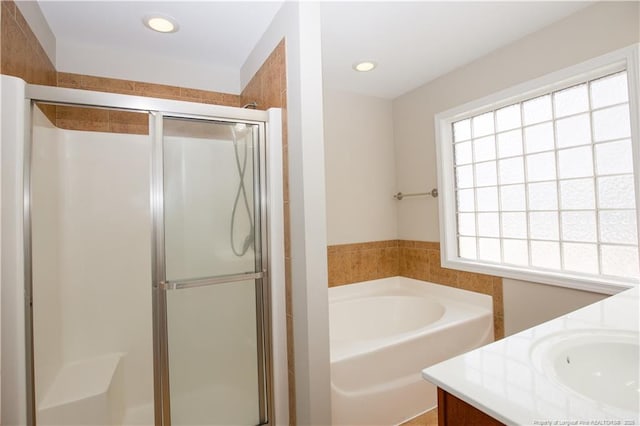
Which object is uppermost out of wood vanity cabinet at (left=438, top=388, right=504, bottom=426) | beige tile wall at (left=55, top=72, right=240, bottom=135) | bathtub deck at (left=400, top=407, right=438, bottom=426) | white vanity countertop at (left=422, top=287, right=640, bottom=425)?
beige tile wall at (left=55, top=72, right=240, bottom=135)

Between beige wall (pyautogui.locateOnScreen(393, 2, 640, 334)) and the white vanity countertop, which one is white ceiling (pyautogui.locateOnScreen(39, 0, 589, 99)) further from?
the white vanity countertop

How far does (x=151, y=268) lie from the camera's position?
5.34 feet

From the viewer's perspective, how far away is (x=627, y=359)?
2.97 feet

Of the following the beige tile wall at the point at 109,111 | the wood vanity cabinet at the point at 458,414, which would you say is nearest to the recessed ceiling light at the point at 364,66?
the beige tile wall at the point at 109,111

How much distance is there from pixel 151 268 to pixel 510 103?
2.62 metres

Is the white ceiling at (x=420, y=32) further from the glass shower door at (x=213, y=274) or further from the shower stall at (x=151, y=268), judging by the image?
the glass shower door at (x=213, y=274)

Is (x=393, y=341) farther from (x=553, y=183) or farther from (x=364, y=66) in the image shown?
(x=364, y=66)

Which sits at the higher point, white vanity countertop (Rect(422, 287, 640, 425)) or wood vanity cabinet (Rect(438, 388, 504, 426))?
white vanity countertop (Rect(422, 287, 640, 425))

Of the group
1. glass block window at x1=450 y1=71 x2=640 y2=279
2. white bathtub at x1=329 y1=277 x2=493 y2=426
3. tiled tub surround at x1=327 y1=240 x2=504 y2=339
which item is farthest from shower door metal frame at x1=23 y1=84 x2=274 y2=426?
glass block window at x1=450 y1=71 x2=640 y2=279

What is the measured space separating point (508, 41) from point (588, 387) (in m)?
2.18

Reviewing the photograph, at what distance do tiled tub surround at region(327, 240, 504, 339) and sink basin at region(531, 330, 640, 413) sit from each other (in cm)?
147

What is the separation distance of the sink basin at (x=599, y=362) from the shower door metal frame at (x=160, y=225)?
4.20 feet

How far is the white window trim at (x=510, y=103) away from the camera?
1634mm

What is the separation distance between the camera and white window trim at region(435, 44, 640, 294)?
1634 millimetres
